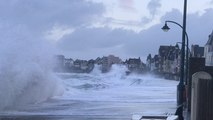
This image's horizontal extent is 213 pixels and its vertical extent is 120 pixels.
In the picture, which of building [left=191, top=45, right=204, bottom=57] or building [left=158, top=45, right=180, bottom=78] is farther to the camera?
building [left=158, top=45, right=180, bottom=78]

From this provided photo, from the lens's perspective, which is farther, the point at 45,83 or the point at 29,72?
the point at 45,83

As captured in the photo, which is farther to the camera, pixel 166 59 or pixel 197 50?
pixel 166 59

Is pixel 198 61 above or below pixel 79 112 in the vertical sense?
above

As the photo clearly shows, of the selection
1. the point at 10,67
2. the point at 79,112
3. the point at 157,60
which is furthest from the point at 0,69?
the point at 157,60

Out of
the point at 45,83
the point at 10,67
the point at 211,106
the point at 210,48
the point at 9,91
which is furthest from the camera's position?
the point at 210,48

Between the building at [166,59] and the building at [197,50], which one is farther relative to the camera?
Answer: the building at [166,59]

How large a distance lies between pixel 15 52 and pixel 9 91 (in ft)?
15.0

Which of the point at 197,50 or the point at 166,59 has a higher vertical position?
the point at 197,50

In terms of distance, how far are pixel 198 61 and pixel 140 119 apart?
10377 millimetres

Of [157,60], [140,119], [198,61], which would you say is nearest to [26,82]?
[198,61]

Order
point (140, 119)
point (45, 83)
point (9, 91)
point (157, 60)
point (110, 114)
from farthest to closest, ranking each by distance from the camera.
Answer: point (157, 60), point (45, 83), point (9, 91), point (110, 114), point (140, 119)

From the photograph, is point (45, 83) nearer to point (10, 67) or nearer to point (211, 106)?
point (10, 67)

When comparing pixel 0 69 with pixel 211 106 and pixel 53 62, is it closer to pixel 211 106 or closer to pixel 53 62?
pixel 53 62

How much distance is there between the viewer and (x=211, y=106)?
847cm
